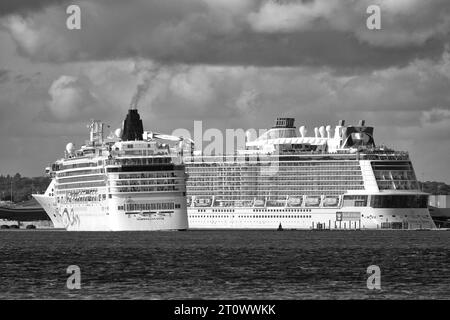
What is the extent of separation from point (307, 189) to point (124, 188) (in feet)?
140

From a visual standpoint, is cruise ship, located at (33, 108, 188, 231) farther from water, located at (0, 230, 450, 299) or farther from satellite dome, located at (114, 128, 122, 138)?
water, located at (0, 230, 450, 299)

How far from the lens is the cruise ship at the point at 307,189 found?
560 ft

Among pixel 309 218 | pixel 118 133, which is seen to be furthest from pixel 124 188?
pixel 309 218

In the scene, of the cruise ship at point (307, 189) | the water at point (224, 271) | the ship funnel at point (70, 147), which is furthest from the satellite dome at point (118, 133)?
the water at point (224, 271)

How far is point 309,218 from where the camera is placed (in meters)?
172

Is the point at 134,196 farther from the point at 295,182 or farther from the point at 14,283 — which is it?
the point at 14,283

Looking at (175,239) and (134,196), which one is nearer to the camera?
(175,239)

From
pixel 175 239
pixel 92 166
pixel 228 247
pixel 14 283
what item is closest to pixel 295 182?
pixel 92 166

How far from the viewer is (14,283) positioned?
61.0 m

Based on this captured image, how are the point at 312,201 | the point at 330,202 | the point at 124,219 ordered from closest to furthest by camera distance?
the point at 124,219 < the point at 330,202 < the point at 312,201

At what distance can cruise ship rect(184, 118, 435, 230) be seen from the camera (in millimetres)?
170625

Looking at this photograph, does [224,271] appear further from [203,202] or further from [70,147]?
[203,202]
